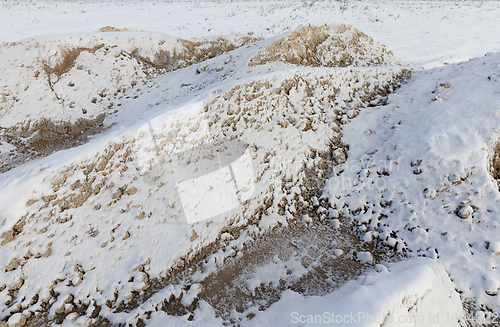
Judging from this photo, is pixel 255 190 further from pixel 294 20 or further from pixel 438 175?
pixel 294 20

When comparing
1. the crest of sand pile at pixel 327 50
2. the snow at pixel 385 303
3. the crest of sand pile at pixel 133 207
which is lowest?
the snow at pixel 385 303

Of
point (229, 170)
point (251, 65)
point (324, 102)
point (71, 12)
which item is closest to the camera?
point (229, 170)

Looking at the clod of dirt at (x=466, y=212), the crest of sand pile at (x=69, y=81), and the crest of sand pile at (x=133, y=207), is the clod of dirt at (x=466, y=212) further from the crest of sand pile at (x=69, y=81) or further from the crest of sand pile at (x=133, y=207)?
the crest of sand pile at (x=69, y=81)

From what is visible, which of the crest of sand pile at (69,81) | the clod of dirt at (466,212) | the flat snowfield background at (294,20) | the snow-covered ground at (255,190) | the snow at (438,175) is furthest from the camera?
the flat snowfield background at (294,20)

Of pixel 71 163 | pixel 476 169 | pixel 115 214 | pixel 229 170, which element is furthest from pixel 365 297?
pixel 71 163

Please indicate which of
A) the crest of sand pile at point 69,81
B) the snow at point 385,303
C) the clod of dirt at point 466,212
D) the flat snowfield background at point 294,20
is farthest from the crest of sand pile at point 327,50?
the snow at point 385,303

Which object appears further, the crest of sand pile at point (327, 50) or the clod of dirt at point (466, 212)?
the crest of sand pile at point (327, 50)

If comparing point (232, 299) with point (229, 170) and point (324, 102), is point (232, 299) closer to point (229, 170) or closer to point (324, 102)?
point (229, 170)

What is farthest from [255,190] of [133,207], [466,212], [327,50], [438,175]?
[327,50]
